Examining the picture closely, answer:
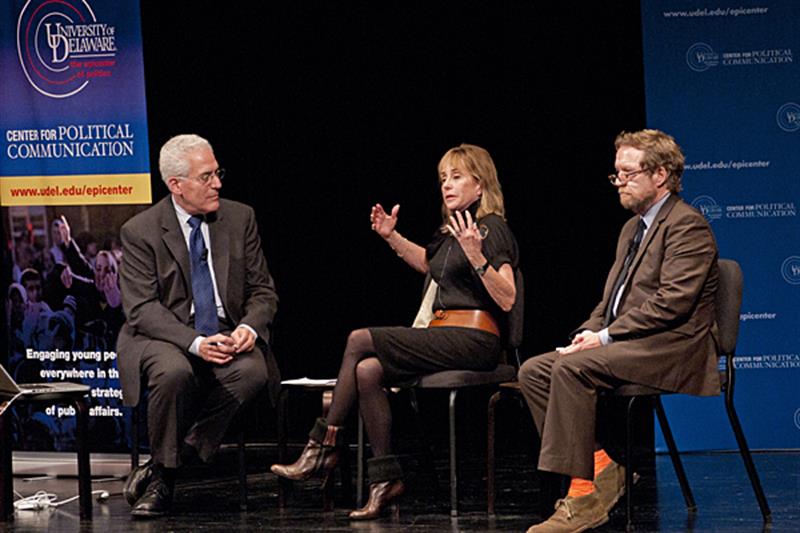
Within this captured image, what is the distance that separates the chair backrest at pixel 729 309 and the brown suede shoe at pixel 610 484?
1.88 feet

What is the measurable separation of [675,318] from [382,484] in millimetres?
1267

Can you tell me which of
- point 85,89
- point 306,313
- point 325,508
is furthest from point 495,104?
point 325,508

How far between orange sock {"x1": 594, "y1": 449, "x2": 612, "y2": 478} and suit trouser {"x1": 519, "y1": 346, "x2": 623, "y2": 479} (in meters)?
0.19

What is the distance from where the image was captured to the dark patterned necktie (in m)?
5.17

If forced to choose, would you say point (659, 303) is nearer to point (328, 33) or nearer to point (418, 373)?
point (418, 373)

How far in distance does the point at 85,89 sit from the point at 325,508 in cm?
253

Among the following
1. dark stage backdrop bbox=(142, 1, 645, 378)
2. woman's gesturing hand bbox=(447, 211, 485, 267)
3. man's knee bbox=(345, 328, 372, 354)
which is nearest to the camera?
woman's gesturing hand bbox=(447, 211, 485, 267)

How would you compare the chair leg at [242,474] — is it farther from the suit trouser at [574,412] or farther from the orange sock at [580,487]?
the orange sock at [580,487]

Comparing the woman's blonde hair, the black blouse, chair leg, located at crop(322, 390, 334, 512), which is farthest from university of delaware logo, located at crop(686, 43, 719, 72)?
chair leg, located at crop(322, 390, 334, 512)

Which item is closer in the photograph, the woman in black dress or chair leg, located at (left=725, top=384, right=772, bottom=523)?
chair leg, located at (left=725, top=384, right=772, bottom=523)

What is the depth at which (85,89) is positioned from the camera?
22.3 ft

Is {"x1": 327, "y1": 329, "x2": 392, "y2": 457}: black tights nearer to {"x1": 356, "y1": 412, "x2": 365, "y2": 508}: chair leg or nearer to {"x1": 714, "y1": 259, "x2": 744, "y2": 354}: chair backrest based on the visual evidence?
{"x1": 356, "y1": 412, "x2": 365, "y2": 508}: chair leg

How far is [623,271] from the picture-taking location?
520 cm

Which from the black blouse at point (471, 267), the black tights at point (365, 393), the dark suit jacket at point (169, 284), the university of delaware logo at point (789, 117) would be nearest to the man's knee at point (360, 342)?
the black tights at point (365, 393)
